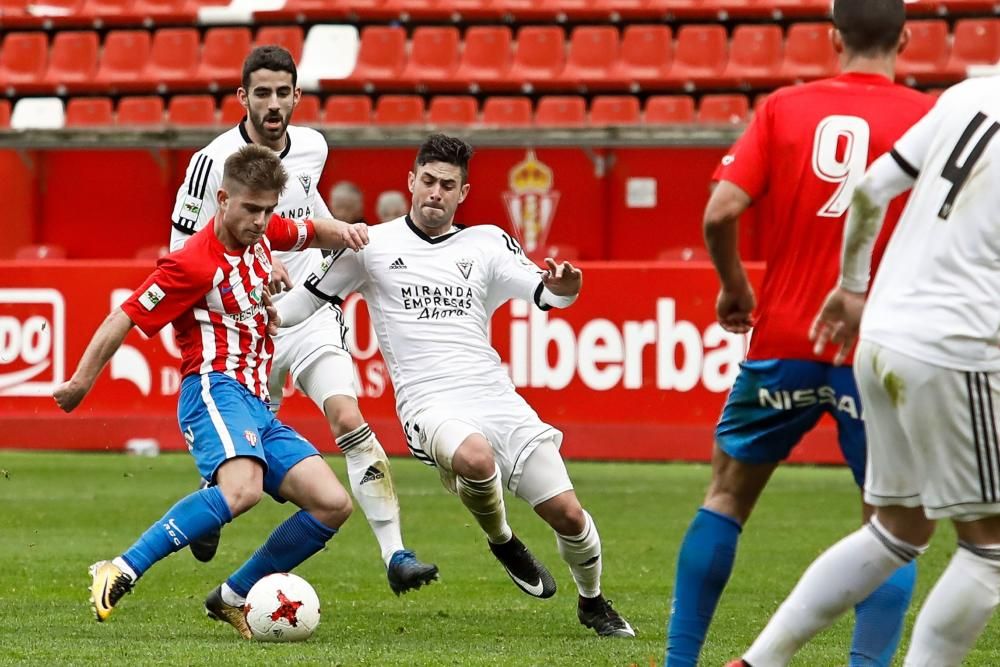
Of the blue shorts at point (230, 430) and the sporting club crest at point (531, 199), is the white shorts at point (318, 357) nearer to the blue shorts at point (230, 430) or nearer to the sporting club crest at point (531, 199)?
the blue shorts at point (230, 430)

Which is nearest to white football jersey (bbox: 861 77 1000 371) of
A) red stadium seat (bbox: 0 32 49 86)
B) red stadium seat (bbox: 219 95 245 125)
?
red stadium seat (bbox: 219 95 245 125)

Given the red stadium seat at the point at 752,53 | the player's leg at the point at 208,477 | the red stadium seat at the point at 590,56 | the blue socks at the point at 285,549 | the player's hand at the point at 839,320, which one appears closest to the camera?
the player's hand at the point at 839,320

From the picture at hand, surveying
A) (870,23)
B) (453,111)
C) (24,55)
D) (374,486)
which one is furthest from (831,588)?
(24,55)

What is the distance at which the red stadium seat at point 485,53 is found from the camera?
57.5 feet

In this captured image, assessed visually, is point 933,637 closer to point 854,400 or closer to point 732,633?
point 854,400

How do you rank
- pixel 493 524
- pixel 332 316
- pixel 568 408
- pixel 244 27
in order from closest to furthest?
pixel 493 524 < pixel 332 316 < pixel 568 408 < pixel 244 27

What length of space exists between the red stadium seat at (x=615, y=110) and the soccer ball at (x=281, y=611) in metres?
10.8

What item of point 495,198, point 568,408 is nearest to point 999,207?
point 568,408

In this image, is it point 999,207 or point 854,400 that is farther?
point 854,400

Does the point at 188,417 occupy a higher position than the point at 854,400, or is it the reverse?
the point at 854,400

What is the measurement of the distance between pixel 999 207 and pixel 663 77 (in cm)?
1306

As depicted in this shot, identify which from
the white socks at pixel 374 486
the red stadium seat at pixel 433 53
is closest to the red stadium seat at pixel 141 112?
the red stadium seat at pixel 433 53

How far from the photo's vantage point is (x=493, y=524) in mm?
6730

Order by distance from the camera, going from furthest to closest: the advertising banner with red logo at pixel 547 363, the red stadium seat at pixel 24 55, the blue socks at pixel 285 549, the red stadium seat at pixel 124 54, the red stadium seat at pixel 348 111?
the red stadium seat at pixel 24 55, the red stadium seat at pixel 124 54, the red stadium seat at pixel 348 111, the advertising banner with red logo at pixel 547 363, the blue socks at pixel 285 549
